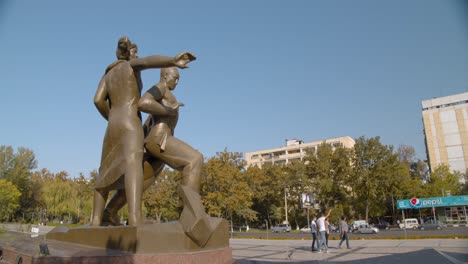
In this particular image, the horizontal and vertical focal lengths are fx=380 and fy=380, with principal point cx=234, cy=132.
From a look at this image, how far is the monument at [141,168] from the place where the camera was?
21.4 feet

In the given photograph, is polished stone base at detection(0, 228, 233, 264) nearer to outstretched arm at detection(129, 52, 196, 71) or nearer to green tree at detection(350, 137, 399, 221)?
outstretched arm at detection(129, 52, 196, 71)

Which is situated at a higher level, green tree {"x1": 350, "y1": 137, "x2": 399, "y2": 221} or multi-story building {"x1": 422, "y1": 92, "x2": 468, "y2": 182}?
multi-story building {"x1": 422, "y1": 92, "x2": 468, "y2": 182}

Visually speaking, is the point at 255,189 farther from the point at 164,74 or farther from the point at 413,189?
the point at 164,74

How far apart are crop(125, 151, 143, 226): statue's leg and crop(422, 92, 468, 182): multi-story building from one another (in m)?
61.9

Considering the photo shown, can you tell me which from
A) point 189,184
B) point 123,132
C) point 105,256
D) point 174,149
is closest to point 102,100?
point 123,132

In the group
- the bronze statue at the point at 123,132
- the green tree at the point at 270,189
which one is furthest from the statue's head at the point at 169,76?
the green tree at the point at 270,189

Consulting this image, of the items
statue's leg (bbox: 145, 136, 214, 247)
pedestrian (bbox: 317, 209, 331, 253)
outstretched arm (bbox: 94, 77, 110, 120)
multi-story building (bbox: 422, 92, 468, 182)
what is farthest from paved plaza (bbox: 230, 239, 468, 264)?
multi-story building (bbox: 422, 92, 468, 182)

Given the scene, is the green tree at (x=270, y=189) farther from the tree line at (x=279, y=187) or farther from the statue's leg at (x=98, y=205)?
the statue's leg at (x=98, y=205)

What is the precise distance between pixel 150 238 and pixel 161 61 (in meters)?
3.17

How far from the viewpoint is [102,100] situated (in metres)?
8.06

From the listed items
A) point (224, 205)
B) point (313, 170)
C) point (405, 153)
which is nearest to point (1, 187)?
point (224, 205)

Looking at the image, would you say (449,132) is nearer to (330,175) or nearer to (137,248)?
(330,175)

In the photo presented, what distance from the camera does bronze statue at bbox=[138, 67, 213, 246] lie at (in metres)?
6.77

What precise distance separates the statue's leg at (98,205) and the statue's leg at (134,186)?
1.15 m
